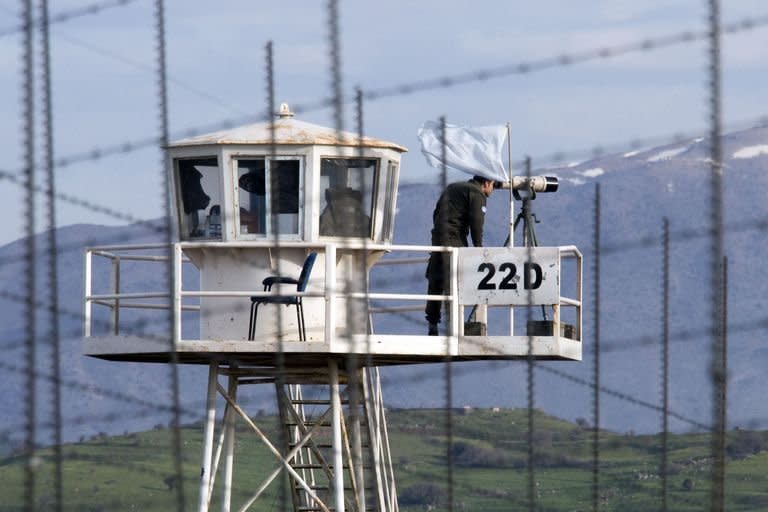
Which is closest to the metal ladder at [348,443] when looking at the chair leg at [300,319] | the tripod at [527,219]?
the chair leg at [300,319]

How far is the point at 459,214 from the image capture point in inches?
1414

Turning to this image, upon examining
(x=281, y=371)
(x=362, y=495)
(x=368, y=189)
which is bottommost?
(x=362, y=495)

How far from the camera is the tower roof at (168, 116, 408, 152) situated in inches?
1436

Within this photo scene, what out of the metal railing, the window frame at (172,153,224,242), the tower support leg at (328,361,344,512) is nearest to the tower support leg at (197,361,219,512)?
the metal railing

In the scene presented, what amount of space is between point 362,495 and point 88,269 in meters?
6.34

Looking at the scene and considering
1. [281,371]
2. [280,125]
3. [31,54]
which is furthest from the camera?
[280,125]

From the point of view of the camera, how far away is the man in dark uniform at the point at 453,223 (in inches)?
1401

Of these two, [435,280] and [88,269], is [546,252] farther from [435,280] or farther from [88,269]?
[88,269]

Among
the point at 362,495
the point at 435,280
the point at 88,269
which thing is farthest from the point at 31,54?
the point at 362,495

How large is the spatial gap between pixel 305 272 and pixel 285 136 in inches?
93.8

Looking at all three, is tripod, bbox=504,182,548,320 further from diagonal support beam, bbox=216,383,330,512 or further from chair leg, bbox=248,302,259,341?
diagonal support beam, bbox=216,383,330,512

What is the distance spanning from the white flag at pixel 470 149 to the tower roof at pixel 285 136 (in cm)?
82

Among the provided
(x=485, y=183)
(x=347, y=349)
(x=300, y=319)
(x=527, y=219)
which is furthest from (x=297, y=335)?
(x=527, y=219)

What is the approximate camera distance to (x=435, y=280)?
119 ft
